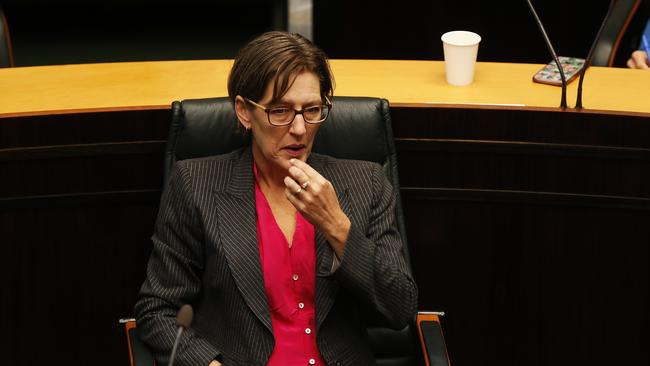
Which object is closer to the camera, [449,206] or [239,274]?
[239,274]

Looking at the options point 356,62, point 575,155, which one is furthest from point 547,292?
point 356,62

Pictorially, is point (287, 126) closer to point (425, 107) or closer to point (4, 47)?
point (425, 107)

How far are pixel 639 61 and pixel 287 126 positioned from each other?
63.1 inches

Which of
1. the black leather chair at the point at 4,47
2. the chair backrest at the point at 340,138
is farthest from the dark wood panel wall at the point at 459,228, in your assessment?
the black leather chair at the point at 4,47

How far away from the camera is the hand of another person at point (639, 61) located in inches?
119

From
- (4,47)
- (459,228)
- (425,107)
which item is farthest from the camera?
(4,47)

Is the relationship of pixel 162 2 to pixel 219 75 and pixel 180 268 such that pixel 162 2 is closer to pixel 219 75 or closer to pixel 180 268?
pixel 219 75

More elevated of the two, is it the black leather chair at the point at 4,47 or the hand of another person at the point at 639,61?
the black leather chair at the point at 4,47

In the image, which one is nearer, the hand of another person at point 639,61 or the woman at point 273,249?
the woman at point 273,249

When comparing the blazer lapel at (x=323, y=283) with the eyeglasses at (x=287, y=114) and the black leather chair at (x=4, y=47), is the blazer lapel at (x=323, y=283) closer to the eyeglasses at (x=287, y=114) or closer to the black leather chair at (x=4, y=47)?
the eyeglasses at (x=287, y=114)

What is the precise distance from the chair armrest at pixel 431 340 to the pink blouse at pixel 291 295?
0.64 feet

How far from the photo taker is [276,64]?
181cm

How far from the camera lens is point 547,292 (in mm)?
2412

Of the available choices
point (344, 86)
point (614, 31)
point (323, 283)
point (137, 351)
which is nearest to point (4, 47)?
point (344, 86)
